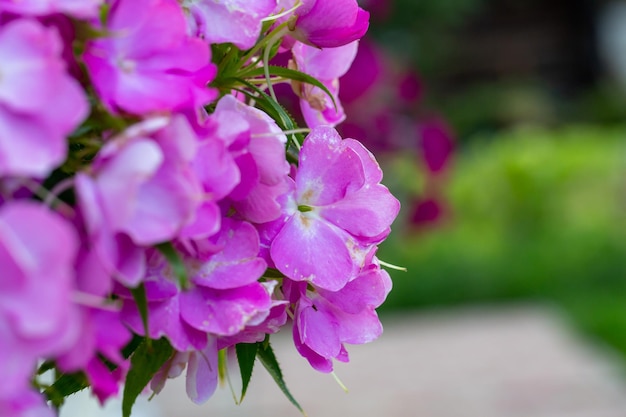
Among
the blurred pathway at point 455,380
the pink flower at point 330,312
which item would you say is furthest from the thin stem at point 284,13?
the blurred pathway at point 455,380

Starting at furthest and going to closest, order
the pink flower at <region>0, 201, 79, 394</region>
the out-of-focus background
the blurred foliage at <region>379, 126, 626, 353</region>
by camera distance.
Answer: the blurred foliage at <region>379, 126, 626, 353</region>, the out-of-focus background, the pink flower at <region>0, 201, 79, 394</region>

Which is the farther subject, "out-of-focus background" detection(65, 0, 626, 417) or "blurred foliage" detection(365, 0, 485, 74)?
"blurred foliage" detection(365, 0, 485, 74)

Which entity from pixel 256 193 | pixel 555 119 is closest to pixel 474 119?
pixel 555 119

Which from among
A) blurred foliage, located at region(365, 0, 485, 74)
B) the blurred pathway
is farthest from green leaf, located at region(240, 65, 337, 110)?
Answer: blurred foliage, located at region(365, 0, 485, 74)

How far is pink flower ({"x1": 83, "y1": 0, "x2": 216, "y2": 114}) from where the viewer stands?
0.32 metres

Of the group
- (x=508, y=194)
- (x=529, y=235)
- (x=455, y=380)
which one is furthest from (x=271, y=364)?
(x=508, y=194)

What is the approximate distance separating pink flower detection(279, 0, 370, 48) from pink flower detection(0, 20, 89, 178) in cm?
17

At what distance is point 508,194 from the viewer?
5090 millimetres

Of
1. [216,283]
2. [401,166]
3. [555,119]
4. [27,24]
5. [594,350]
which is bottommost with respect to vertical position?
[555,119]

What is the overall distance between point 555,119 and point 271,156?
797cm

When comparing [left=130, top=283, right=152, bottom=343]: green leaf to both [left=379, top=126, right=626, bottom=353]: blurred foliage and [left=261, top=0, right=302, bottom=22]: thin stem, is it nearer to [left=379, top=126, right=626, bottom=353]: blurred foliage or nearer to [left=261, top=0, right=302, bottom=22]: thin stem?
[left=261, top=0, right=302, bottom=22]: thin stem

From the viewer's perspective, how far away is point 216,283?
1.23ft

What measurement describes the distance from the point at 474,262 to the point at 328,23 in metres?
3.85

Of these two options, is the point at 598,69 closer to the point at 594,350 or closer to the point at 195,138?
the point at 594,350
